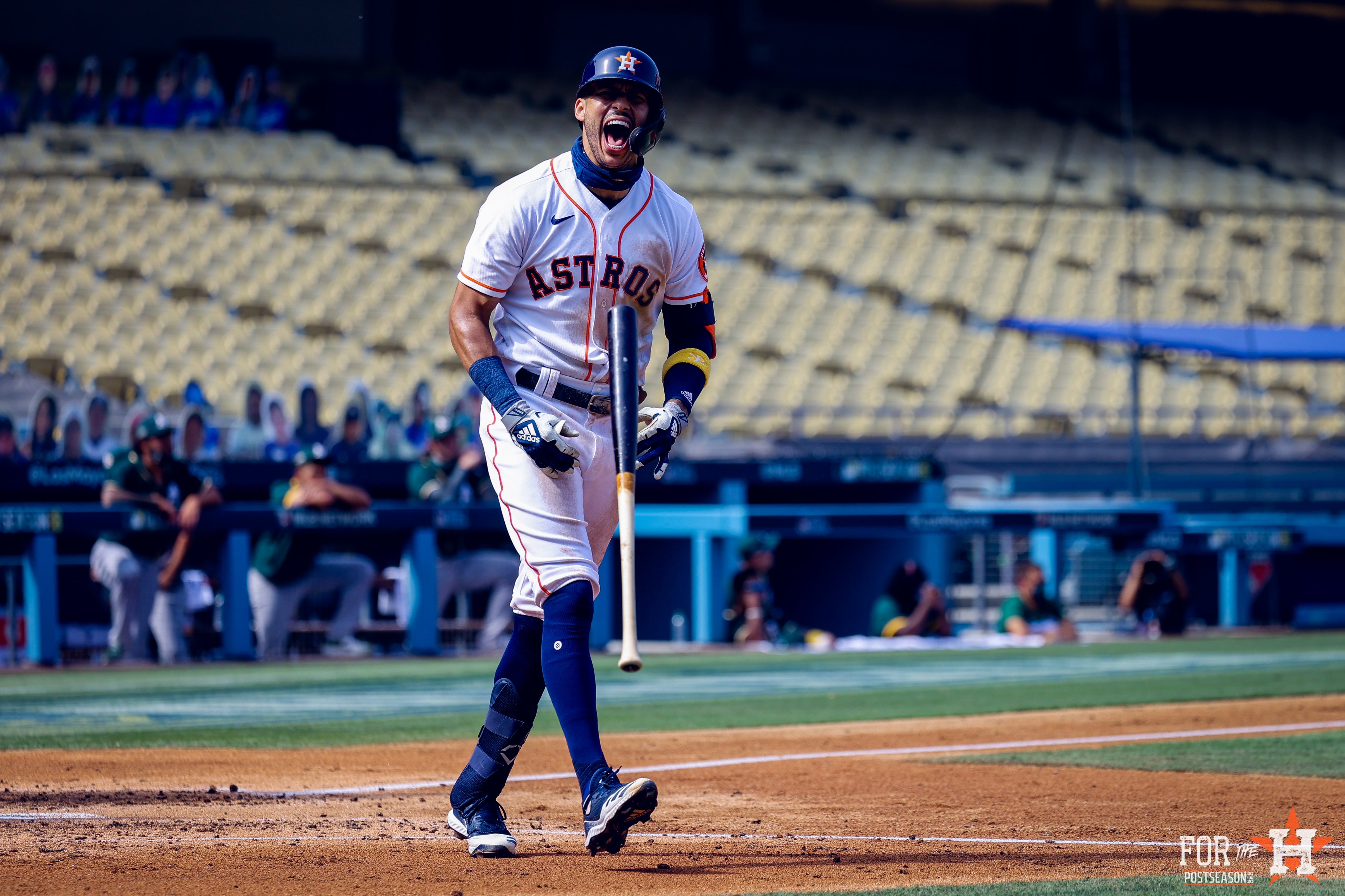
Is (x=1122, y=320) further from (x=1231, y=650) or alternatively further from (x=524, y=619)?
(x=524, y=619)

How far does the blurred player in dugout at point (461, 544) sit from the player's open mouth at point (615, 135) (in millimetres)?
7937

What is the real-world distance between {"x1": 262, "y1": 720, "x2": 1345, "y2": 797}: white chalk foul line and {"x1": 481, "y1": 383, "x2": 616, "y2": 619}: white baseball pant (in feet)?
4.31

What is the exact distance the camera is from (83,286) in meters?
17.4


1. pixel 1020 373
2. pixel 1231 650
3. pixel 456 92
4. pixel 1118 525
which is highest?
pixel 456 92

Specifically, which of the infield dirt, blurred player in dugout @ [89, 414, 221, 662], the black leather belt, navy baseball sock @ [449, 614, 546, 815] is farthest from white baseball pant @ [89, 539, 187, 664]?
the black leather belt

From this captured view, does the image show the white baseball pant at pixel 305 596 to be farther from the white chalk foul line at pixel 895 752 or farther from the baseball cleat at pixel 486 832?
the baseball cleat at pixel 486 832

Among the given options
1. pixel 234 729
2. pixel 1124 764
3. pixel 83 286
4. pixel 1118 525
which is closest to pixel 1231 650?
pixel 1118 525

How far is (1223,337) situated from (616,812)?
16.4 meters

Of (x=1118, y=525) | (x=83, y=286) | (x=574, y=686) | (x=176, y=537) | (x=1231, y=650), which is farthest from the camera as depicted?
(x=83, y=286)

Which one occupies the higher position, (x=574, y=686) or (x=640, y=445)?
(x=640, y=445)

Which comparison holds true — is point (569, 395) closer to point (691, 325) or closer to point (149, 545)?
point (691, 325)

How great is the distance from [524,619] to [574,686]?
0.29 m

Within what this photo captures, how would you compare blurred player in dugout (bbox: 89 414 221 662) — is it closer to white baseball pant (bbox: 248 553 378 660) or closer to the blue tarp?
white baseball pant (bbox: 248 553 378 660)

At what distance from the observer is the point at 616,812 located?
10.5 ft
